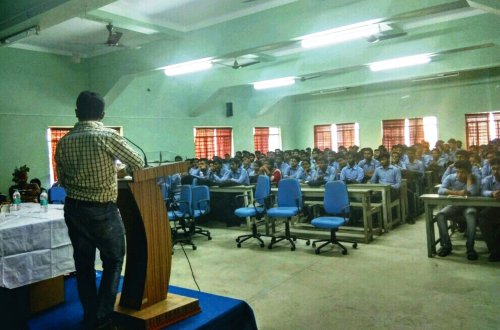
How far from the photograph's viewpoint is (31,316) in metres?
2.95

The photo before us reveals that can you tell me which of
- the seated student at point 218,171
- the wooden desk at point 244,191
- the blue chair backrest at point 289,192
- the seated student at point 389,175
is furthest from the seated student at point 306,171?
the blue chair backrest at point 289,192

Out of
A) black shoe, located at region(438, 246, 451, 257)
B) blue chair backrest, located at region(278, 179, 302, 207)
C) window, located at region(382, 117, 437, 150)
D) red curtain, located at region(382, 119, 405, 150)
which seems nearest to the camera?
black shoe, located at region(438, 246, 451, 257)

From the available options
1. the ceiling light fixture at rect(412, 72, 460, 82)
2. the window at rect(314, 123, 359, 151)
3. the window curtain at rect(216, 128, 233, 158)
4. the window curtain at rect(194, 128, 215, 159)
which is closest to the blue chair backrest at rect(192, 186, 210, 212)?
the window curtain at rect(194, 128, 215, 159)

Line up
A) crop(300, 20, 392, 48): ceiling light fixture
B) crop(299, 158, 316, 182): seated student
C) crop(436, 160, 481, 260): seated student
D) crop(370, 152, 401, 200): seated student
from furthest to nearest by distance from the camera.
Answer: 1. crop(299, 158, 316, 182): seated student
2. crop(370, 152, 401, 200): seated student
3. crop(300, 20, 392, 48): ceiling light fixture
4. crop(436, 160, 481, 260): seated student

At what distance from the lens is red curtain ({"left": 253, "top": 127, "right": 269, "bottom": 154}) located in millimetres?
14398

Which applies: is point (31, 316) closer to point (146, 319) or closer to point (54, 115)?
point (146, 319)

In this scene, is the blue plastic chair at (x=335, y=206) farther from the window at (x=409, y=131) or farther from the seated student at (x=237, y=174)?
the window at (x=409, y=131)

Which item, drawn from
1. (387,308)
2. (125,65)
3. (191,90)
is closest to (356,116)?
(191,90)

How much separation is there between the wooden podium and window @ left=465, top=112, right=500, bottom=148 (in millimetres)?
12336

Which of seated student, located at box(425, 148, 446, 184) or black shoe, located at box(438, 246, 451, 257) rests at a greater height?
seated student, located at box(425, 148, 446, 184)

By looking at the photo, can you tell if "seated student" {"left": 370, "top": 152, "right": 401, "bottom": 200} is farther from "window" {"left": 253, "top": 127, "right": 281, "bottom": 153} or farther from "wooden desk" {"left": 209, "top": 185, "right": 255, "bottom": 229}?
"window" {"left": 253, "top": 127, "right": 281, "bottom": 153}

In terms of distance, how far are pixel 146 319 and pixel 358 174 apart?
20.0ft

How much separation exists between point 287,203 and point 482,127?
9343mm

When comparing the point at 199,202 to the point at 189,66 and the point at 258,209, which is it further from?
the point at 189,66
